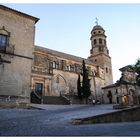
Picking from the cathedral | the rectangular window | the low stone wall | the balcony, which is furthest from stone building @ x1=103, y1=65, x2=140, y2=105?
the low stone wall

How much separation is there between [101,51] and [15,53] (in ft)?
126

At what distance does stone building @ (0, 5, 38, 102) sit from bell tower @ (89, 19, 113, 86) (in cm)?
3572

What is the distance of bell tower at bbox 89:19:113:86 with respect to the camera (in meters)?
57.3

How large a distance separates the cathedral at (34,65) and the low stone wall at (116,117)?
11944 mm

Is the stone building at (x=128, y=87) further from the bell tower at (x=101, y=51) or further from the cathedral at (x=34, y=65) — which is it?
the bell tower at (x=101, y=51)

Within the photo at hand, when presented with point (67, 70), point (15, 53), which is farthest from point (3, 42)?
point (67, 70)

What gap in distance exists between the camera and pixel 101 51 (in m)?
57.3

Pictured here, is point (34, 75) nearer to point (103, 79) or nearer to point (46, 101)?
point (46, 101)

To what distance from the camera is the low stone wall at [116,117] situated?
9.74 m

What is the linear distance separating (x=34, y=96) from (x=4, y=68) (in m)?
10.7

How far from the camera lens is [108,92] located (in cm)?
4628

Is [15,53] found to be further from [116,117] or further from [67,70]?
[67,70]

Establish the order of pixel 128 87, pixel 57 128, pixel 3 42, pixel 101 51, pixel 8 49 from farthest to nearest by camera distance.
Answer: pixel 101 51 < pixel 128 87 < pixel 3 42 < pixel 8 49 < pixel 57 128

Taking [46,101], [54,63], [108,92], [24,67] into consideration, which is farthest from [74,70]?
[24,67]
